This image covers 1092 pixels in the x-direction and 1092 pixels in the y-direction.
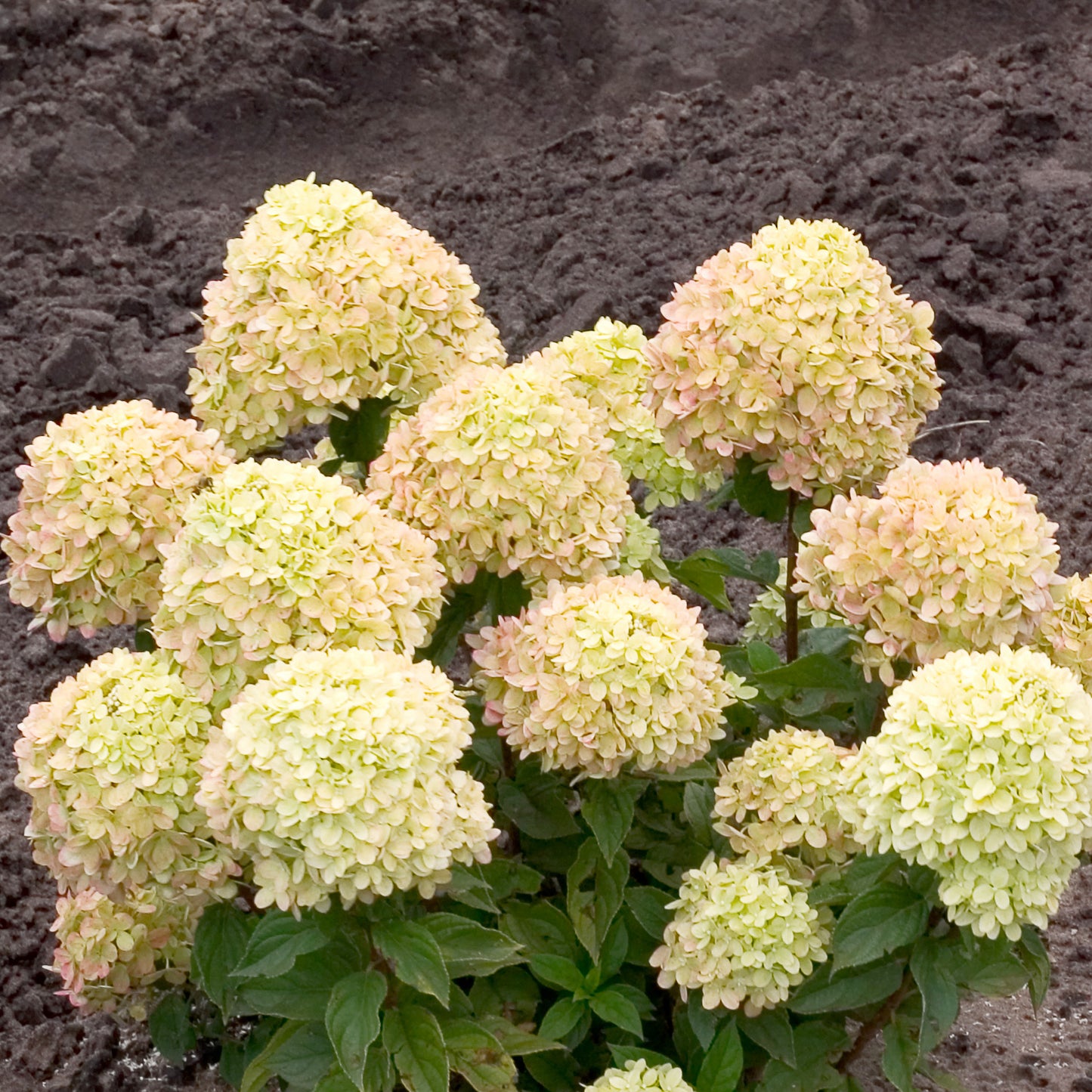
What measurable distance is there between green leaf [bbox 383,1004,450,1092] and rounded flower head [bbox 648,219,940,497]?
3.40 ft

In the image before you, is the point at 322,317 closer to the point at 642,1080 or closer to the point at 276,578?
the point at 276,578

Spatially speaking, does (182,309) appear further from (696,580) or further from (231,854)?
(231,854)

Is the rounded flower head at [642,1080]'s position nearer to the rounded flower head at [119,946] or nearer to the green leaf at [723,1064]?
the green leaf at [723,1064]

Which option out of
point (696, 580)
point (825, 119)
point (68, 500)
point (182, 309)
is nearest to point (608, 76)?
point (825, 119)

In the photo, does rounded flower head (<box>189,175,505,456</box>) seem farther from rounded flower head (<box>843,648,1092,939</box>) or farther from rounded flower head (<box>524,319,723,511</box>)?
rounded flower head (<box>843,648,1092,939</box>)

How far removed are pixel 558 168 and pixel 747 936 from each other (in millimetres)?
5687

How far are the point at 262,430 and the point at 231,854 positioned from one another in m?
0.75

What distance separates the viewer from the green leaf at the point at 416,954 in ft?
7.27

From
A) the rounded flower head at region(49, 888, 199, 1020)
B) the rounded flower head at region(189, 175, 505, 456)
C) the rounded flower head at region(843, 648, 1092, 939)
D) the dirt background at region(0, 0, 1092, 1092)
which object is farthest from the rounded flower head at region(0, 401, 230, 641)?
the dirt background at region(0, 0, 1092, 1092)

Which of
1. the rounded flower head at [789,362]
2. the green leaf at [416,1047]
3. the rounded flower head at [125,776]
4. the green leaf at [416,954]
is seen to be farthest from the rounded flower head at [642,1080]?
the rounded flower head at [789,362]

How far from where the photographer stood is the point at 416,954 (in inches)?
88.7

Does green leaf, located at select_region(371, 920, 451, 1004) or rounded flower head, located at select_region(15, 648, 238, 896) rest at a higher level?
rounded flower head, located at select_region(15, 648, 238, 896)

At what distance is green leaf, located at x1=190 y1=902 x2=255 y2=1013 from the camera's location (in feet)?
8.38

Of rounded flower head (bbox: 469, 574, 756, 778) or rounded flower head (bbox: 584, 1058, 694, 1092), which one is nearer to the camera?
rounded flower head (bbox: 469, 574, 756, 778)
